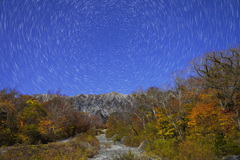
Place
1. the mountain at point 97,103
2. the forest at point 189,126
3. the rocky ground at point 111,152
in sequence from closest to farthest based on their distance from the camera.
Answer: the forest at point 189,126 → the rocky ground at point 111,152 → the mountain at point 97,103

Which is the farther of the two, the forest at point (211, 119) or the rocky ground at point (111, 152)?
the rocky ground at point (111, 152)

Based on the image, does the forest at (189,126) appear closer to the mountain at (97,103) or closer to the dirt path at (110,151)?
the dirt path at (110,151)

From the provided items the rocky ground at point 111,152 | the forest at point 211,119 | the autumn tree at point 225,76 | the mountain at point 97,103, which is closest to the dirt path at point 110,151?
the rocky ground at point 111,152

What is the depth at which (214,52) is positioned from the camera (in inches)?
699

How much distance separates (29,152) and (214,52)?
23087 millimetres

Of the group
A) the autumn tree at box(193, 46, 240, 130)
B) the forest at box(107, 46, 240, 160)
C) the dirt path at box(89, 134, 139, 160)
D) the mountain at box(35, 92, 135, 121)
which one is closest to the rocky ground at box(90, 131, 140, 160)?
the dirt path at box(89, 134, 139, 160)

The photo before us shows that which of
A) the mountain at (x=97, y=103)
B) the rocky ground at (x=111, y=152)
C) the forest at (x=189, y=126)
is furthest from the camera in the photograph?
the mountain at (x=97, y=103)

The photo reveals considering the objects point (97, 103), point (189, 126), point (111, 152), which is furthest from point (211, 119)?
point (97, 103)

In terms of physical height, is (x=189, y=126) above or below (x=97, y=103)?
below

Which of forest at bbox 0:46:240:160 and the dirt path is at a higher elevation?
forest at bbox 0:46:240:160

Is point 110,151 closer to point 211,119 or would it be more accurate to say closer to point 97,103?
point 211,119

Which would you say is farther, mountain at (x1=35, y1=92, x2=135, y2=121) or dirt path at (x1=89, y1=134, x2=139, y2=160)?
mountain at (x1=35, y1=92, x2=135, y2=121)

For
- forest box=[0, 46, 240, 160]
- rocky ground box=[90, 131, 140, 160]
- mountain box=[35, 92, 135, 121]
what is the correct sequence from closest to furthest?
A: forest box=[0, 46, 240, 160] → rocky ground box=[90, 131, 140, 160] → mountain box=[35, 92, 135, 121]

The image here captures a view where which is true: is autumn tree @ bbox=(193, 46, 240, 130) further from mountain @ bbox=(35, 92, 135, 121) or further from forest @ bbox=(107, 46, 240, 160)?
mountain @ bbox=(35, 92, 135, 121)
